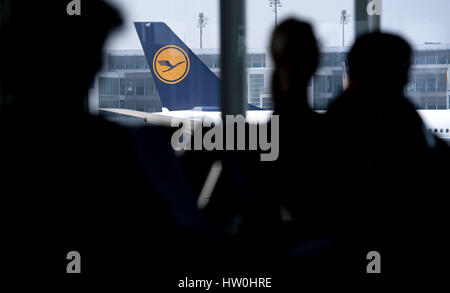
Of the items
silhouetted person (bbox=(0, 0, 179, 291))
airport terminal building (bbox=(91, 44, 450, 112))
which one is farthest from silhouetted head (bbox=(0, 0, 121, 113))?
airport terminal building (bbox=(91, 44, 450, 112))

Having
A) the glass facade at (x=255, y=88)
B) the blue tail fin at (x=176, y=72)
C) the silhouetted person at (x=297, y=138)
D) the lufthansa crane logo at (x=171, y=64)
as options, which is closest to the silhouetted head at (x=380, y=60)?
the silhouetted person at (x=297, y=138)

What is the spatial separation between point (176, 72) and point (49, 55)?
99.3 inches

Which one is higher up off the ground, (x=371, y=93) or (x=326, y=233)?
(x=371, y=93)

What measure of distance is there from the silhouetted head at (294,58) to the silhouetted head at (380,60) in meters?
0.23

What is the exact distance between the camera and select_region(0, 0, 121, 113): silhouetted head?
57 cm

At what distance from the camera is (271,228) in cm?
119

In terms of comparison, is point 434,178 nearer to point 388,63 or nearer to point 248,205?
point 388,63

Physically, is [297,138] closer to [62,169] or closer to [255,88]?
[62,169]

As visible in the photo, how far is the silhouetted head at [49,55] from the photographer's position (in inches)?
22.5

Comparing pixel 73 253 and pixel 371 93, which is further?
pixel 371 93

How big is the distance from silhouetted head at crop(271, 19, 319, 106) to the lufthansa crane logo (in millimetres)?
1843
